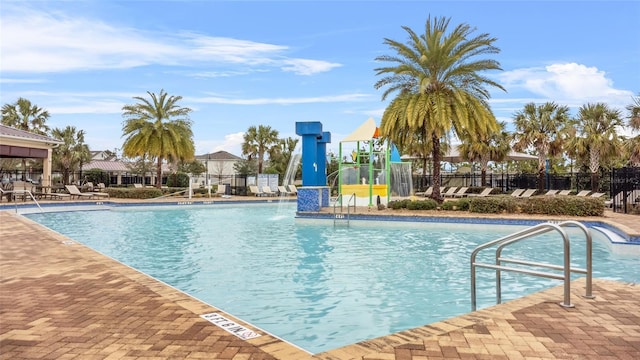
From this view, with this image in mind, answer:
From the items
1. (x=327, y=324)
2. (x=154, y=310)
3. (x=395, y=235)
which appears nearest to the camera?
(x=154, y=310)

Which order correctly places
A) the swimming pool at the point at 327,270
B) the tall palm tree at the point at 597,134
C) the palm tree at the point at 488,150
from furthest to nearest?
the palm tree at the point at 488,150
the tall palm tree at the point at 597,134
the swimming pool at the point at 327,270

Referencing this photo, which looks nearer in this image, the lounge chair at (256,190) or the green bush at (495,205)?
the green bush at (495,205)

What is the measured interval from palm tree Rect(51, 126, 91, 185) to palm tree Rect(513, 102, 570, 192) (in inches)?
1346

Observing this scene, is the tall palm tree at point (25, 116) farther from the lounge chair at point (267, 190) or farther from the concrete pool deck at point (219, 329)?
the concrete pool deck at point (219, 329)

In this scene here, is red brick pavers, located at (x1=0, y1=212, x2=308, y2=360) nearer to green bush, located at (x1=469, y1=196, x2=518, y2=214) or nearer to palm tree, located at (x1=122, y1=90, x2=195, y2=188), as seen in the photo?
green bush, located at (x1=469, y1=196, x2=518, y2=214)

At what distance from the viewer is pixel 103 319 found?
417 centimetres

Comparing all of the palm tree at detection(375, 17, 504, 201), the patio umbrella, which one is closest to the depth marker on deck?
the palm tree at detection(375, 17, 504, 201)

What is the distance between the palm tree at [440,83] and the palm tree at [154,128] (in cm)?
1688

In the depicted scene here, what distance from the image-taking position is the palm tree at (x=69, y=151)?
37.4m

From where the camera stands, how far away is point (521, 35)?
50.3 ft

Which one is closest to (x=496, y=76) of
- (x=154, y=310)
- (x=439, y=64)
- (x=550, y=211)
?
(x=439, y=64)

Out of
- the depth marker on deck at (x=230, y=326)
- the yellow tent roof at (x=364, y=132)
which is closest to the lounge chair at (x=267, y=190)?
the yellow tent roof at (x=364, y=132)

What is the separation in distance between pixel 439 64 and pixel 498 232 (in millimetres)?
7525

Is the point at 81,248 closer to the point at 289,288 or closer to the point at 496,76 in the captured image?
the point at 289,288
